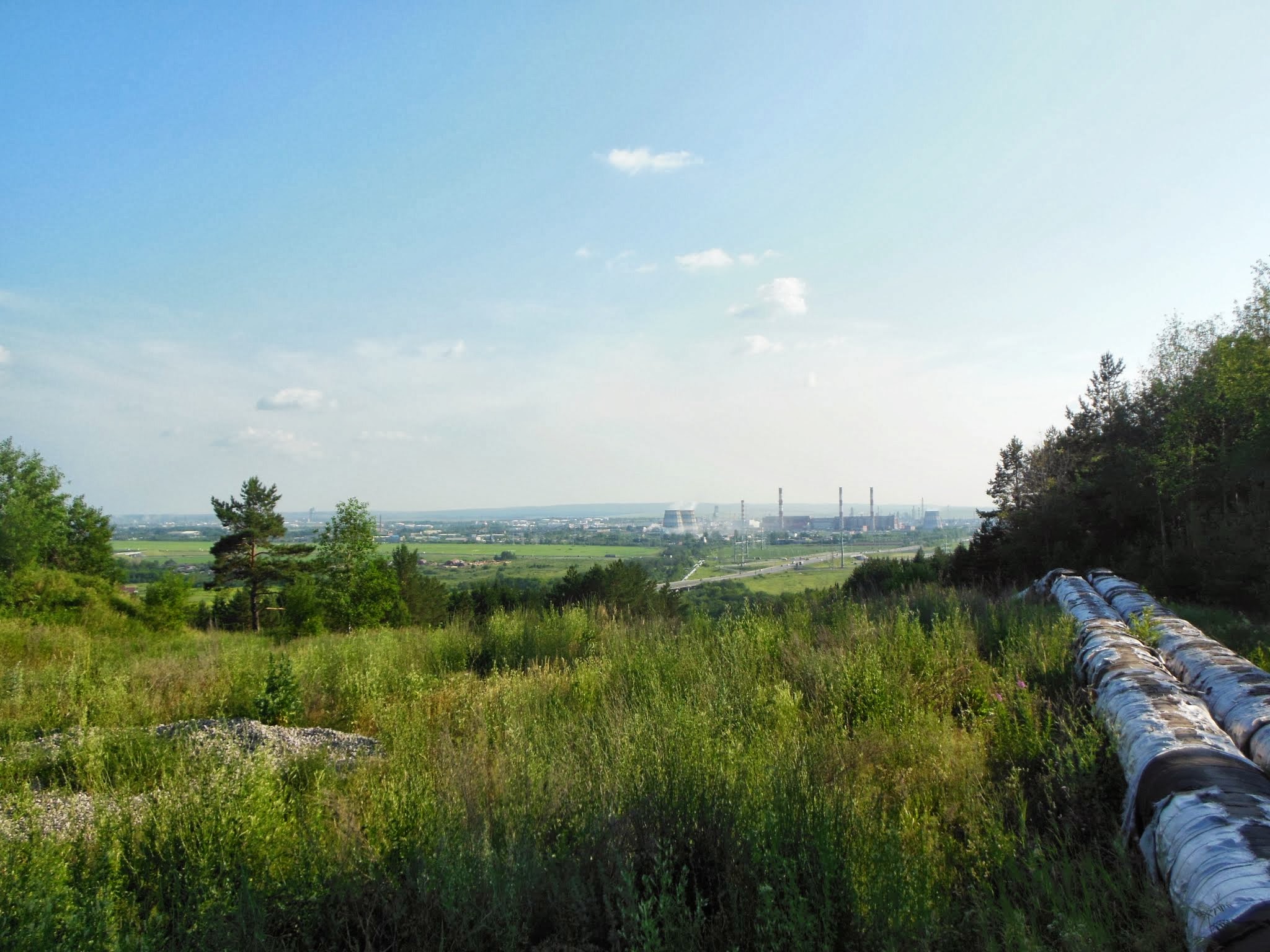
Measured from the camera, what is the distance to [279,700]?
24.2 feet

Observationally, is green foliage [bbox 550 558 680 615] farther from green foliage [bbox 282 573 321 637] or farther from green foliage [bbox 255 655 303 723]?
green foliage [bbox 255 655 303 723]

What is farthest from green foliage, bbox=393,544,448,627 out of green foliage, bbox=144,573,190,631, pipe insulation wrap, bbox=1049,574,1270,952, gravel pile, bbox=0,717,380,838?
pipe insulation wrap, bbox=1049,574,1270,952

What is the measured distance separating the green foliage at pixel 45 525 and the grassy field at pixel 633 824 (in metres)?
40.5

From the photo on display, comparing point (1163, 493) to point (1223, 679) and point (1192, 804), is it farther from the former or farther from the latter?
point (1192, 804)

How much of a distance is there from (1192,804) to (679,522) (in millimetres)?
122593

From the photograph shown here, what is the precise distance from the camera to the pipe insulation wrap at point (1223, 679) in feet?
15.0

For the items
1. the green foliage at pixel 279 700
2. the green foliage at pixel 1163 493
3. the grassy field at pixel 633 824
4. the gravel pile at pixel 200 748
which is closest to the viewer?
the grassy field at pixel 633 824

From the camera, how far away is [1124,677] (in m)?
5.30

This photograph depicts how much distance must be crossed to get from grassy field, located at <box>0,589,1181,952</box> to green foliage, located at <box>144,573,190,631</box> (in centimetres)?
2305

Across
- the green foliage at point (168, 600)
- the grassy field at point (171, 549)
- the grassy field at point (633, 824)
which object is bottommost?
the grassy field at point (171, 549)

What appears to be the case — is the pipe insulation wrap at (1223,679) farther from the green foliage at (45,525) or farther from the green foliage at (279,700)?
the green foliage at (45,525)

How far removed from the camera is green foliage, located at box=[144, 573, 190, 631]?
26428 mm

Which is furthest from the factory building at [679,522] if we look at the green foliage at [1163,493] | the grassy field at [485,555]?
the green foliage at [1163,493]

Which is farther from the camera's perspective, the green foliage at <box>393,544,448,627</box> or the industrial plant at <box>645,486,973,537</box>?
the industrial plant at <box>645,486,973,537</box>
